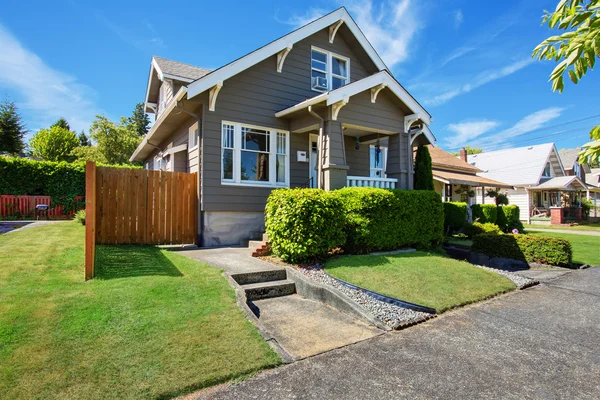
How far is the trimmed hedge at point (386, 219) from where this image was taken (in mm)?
7520

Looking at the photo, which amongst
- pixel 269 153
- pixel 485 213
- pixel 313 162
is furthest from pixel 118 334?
pixel 485 213

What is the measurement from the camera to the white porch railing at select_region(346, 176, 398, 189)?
30.8 feet

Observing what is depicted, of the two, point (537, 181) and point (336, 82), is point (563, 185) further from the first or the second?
point (336, 82)

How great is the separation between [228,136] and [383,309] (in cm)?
645

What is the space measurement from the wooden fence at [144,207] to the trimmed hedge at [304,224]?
2.89 m

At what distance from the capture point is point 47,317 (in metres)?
3.47

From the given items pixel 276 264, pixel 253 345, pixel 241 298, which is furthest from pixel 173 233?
pixel 253 345

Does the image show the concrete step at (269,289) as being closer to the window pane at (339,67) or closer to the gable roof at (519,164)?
the window pane at (339,67)

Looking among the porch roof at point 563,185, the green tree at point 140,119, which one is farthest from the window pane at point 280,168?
the green tree at point 140,119

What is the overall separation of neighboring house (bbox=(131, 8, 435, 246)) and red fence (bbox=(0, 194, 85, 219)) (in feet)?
31.0

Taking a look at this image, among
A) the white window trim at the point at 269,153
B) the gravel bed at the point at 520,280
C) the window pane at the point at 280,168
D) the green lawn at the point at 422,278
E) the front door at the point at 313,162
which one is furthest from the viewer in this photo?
the front door at the point at 313,162

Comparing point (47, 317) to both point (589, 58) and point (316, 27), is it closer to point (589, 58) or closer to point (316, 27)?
point (589, 58)

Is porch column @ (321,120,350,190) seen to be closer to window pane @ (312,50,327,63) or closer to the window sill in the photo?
the window sill

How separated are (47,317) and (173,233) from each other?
189 inches
